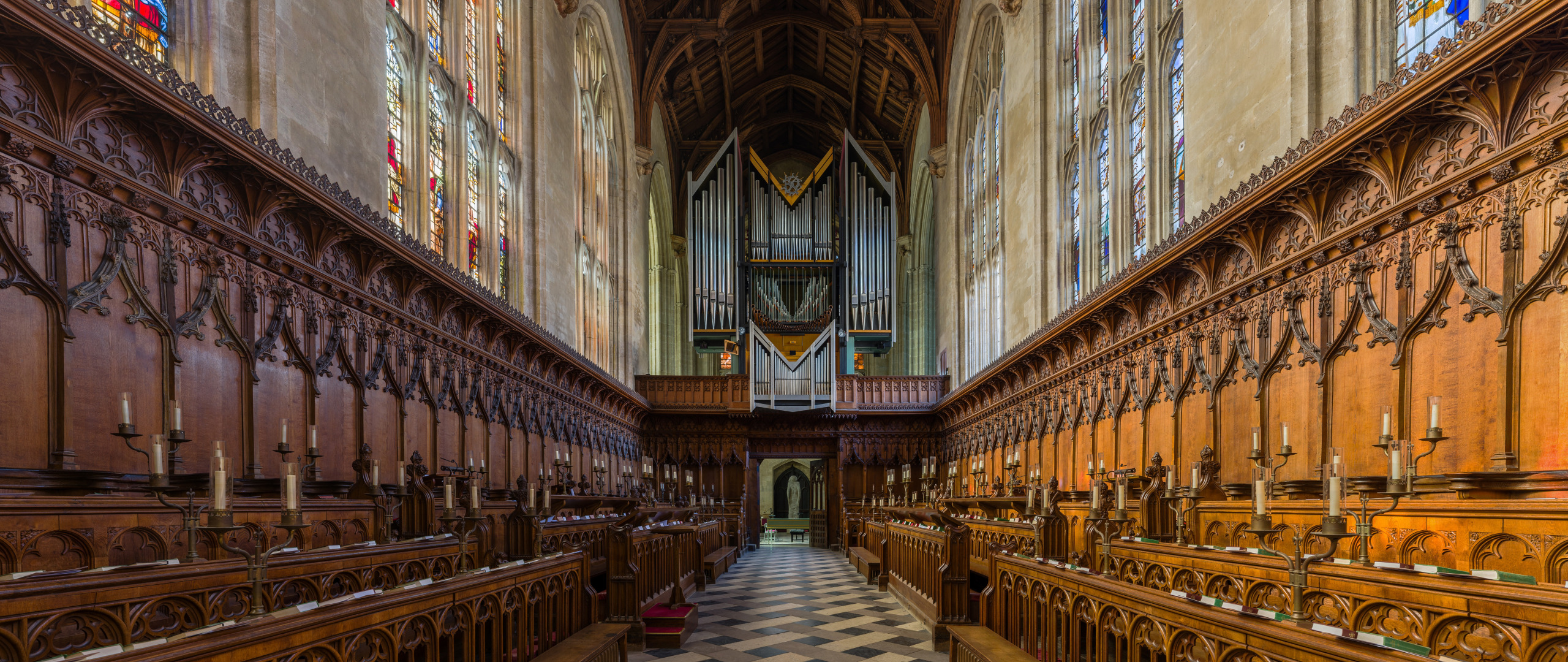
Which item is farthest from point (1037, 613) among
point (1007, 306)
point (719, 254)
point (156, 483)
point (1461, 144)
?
point (719, 254)

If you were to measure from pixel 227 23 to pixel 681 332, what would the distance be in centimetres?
2707

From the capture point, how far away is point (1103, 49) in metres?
13.8

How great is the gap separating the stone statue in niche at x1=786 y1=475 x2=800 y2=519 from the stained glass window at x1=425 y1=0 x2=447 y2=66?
28.5 meters

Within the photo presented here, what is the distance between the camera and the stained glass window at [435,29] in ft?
39.2

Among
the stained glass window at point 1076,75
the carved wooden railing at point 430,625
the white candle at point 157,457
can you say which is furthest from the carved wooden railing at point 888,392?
the white candle at point 157,457

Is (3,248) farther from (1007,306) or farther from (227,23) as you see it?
(1007,306)

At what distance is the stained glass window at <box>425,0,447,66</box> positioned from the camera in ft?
39.2

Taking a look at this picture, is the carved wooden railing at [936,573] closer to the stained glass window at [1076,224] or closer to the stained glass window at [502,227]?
the stained glass window at [1076,224]

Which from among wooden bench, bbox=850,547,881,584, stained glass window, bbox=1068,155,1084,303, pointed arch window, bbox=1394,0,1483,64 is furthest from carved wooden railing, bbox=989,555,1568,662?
stained glass window, bbox=1068,155,1084,303

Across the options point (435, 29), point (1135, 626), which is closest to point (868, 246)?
point (435, 29)

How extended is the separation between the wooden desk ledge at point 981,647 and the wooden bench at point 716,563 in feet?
22.6

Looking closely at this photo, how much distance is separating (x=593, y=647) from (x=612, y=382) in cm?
1242

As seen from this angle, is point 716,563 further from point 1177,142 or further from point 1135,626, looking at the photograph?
point 1135,626

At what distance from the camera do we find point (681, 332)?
1345 inches
